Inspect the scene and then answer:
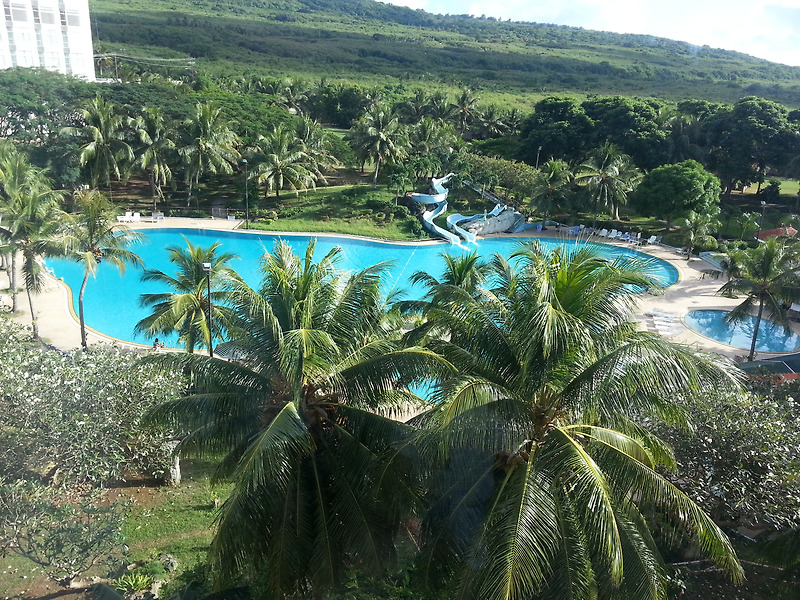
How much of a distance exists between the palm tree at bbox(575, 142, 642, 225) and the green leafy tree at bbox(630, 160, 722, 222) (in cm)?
118

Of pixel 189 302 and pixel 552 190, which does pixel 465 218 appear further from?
pixel 189 302

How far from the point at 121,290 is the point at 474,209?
74.0 feet

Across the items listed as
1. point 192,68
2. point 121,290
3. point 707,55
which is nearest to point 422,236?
point 121,290

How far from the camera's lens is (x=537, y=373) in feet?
23.2

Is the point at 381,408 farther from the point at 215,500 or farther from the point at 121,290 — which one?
the point at 121,290

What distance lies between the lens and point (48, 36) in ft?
139

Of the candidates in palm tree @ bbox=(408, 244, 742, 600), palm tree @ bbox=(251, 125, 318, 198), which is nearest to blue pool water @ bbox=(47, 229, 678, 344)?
palm tree @ bbox=(251, 125, 318, 198)

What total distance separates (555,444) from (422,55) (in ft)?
379

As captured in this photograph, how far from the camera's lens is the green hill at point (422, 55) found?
8206 cm

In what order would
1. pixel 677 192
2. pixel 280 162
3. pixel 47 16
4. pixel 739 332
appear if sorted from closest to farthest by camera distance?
1. pixel 739 332
2. pixel 677 192
3. pixel 280 162
4. pixel 47 16

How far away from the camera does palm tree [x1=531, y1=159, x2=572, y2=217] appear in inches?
1412

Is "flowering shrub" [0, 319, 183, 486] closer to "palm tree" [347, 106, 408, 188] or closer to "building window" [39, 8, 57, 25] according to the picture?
"palm tree" [347, 106, 408, 188]

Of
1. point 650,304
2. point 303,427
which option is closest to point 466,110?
point 650,304

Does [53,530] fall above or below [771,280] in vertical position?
below
